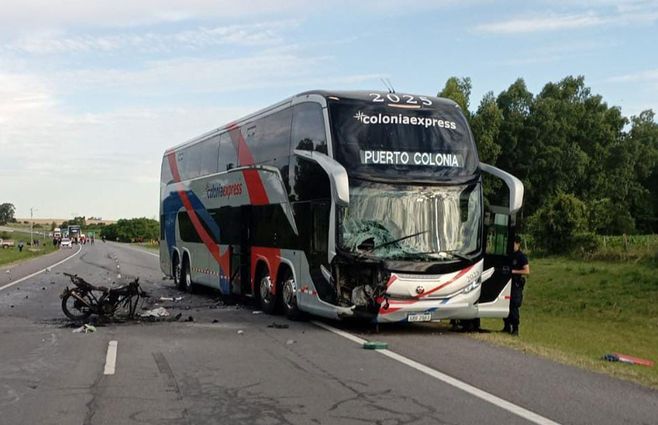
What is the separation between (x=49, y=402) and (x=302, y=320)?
24.7ft

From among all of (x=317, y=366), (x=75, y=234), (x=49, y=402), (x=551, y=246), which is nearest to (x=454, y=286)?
(x=317, y=366)

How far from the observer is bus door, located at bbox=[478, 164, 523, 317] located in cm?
1305

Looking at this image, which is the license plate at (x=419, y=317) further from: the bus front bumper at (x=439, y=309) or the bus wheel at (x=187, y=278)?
the bus wheel at (x=187, y=278)

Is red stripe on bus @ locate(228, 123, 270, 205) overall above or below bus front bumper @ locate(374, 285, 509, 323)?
above

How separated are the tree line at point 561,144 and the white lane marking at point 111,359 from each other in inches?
1833

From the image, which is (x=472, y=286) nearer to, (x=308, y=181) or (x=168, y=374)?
(x=308, y=181)

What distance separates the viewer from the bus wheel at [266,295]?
15.9 metres

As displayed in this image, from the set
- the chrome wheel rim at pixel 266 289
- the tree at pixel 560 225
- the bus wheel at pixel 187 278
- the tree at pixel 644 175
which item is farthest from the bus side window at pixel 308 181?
the tree at pixel 644 175

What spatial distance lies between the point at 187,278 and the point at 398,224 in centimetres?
1184

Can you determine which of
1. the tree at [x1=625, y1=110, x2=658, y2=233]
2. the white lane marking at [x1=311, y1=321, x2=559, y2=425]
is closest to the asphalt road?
the white lane marking at [x1=311, y1=321, x2=559, y2=425]

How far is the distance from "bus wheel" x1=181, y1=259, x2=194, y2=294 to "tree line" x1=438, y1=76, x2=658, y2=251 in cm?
3637

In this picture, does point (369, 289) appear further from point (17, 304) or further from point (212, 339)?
point (17, 304)

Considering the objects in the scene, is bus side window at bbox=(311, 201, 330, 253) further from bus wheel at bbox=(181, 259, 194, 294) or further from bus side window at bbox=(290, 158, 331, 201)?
bus wheel at bbox=(181, 259, 194, 294)

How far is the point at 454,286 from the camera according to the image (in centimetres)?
1264
